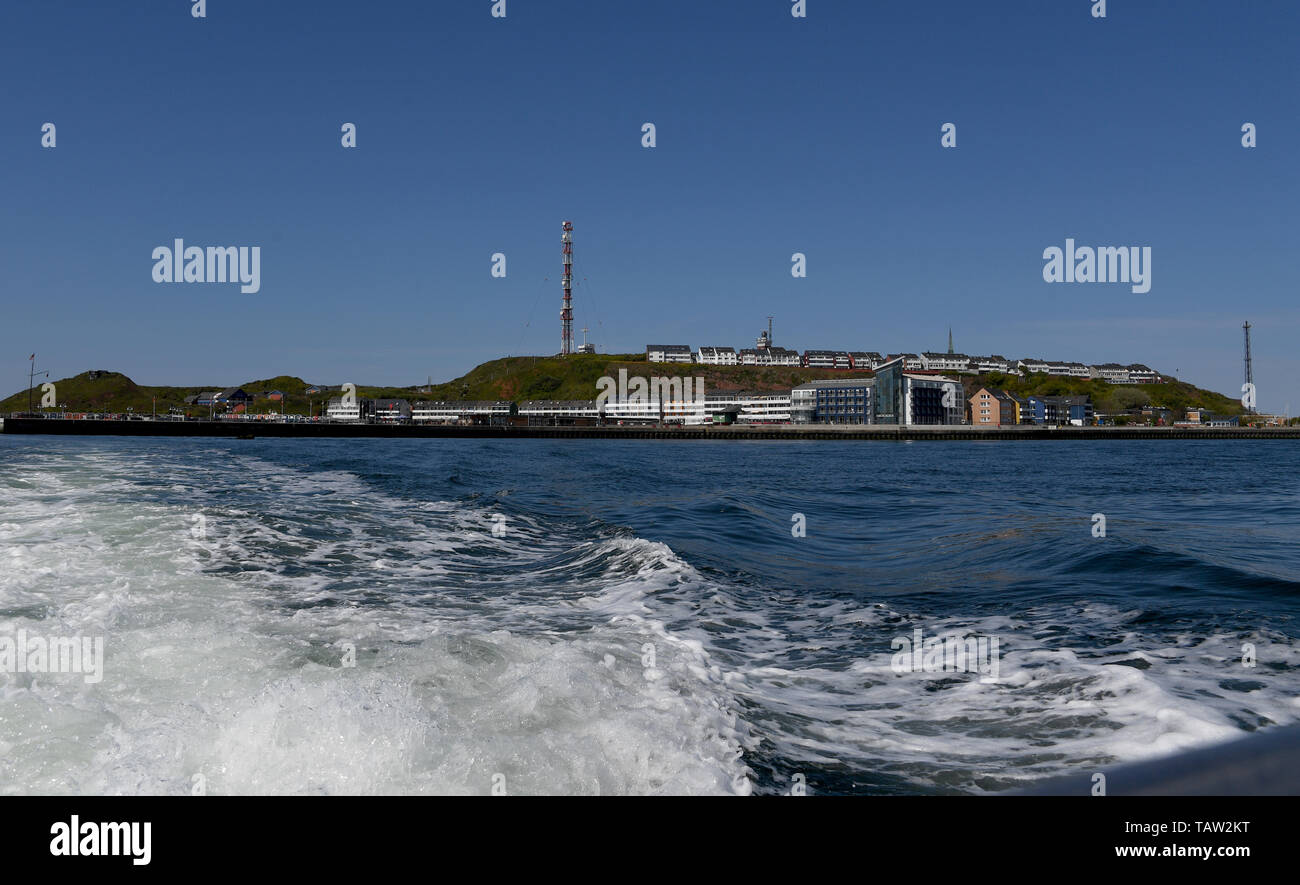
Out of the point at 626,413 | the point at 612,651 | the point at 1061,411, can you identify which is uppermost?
the point at 626,413

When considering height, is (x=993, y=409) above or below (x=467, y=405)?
below

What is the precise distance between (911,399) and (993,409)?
21124 millimetres

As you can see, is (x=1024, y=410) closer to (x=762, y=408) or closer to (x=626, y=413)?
(x=762, y=408)

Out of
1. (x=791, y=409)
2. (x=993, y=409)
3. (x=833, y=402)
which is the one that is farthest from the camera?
(x=791, y=409)

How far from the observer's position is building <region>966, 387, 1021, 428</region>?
562 feet

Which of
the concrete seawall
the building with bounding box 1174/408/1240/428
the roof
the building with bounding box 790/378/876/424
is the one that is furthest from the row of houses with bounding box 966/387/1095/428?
the roof

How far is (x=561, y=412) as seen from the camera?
185 m

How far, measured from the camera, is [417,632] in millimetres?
7953

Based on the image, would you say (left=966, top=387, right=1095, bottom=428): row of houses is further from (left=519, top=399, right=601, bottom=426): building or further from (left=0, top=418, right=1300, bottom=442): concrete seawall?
(left=519, top=399, right=601, bottom=426): building

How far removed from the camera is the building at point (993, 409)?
6742 inches

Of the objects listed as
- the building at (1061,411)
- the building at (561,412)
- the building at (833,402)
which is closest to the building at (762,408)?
the building at (833,402)

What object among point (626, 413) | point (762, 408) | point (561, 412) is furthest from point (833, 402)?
point (561, 412)
